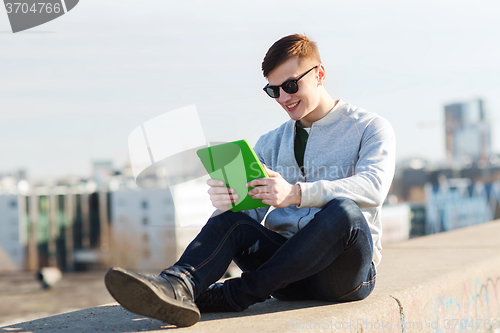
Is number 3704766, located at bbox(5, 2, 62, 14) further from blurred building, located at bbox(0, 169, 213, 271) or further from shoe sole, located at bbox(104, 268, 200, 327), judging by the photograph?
blurred building, located at bbox(0, 169, 213, 271)

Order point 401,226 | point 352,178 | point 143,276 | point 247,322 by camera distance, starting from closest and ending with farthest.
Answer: point 143,276
point 247,322
point 352,178
point 401,226

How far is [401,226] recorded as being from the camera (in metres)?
75.6

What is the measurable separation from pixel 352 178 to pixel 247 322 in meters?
0.69

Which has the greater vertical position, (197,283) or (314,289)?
(197,283)

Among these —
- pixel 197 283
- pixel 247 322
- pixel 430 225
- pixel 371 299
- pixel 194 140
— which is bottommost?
pixel 430 225

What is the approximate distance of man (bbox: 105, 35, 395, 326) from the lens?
186 cm

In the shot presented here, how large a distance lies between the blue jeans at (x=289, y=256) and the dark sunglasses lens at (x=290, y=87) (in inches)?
23.0

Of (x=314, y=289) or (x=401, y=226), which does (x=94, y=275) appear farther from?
(x=314, y=289)

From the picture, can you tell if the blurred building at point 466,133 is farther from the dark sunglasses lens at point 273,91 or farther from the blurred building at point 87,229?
the dark sunglasses lens at point 273,91

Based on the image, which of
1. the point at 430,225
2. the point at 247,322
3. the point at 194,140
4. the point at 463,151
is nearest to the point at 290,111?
the point at 194,140

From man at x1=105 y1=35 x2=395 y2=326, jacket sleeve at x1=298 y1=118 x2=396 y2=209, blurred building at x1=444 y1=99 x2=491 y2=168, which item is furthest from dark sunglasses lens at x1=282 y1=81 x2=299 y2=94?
blurred building at x1=444 y1=99 x2=491 y2=168

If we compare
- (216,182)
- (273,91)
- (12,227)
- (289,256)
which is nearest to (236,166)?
(216,182)

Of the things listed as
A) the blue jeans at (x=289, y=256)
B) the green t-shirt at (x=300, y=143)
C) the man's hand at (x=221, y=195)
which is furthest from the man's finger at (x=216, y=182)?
the green t-shirt at (x=300, y=143)

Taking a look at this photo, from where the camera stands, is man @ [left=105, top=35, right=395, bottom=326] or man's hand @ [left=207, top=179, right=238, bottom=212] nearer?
man @ [left=105, top=35, right=395, bottom=326]
